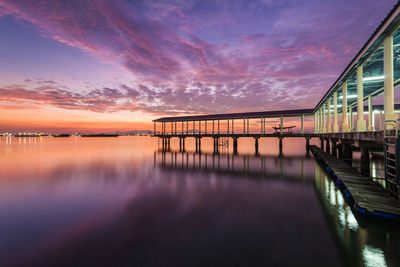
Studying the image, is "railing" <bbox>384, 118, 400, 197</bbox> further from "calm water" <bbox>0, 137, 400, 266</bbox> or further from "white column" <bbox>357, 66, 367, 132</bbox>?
"white column" <bbox>357, 66, 367, 132</bbox>

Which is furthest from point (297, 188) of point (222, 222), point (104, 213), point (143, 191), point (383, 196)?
point (104, 213)

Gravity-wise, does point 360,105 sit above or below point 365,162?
above

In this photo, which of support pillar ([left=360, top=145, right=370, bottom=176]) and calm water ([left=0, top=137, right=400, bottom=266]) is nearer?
calm water ([left=0, top=137, right=400, bottom=266])

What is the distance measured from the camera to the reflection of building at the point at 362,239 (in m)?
6.16

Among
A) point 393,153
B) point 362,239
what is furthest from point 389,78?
point 362,239

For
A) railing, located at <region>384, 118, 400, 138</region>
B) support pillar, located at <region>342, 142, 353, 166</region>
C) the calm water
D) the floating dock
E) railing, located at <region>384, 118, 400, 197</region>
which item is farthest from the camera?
support pillar, located at <region>342, 142, 353, 166</region>

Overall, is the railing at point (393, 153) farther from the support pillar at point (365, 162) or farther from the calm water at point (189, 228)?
the support pillar at point (365, 162)

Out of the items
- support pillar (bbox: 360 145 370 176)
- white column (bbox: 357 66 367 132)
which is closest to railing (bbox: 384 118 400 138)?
white column (bbox: 357 66 367 132)

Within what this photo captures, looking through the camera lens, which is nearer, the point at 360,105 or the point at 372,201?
the point at 372,201

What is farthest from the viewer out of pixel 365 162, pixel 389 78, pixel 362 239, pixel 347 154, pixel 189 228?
pixel 347 154

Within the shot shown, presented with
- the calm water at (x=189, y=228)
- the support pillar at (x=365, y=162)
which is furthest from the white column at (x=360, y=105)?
the calm water at (x=189, y=228)

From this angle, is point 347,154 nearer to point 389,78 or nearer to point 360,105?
point 360,105

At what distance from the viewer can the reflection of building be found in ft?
20.2

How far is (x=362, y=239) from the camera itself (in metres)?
7.19
